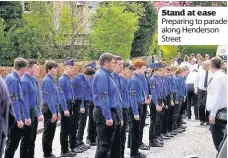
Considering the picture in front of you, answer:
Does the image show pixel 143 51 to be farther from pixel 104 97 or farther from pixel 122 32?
pixel 104 97

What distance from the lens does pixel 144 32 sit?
42.4 m

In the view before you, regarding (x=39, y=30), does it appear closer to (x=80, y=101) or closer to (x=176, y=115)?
(x=176, y=115)

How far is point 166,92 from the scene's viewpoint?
14.5 meters

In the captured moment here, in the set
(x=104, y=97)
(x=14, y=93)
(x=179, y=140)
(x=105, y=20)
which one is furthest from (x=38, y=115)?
(x=105, y=20)

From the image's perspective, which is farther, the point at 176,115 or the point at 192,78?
the point at 192,78

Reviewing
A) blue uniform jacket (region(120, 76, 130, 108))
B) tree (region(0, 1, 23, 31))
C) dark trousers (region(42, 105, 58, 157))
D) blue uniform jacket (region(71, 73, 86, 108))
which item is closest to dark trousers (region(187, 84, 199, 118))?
blue uniform jacket (region(71, 73, 86, 108))

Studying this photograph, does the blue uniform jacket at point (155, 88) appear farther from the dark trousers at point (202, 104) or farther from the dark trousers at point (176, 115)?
the dark trousers at point (202, 104)

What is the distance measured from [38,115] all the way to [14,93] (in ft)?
2.52

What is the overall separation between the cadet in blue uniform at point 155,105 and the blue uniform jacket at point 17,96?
4.08 m

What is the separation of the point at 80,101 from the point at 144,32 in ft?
99.7
